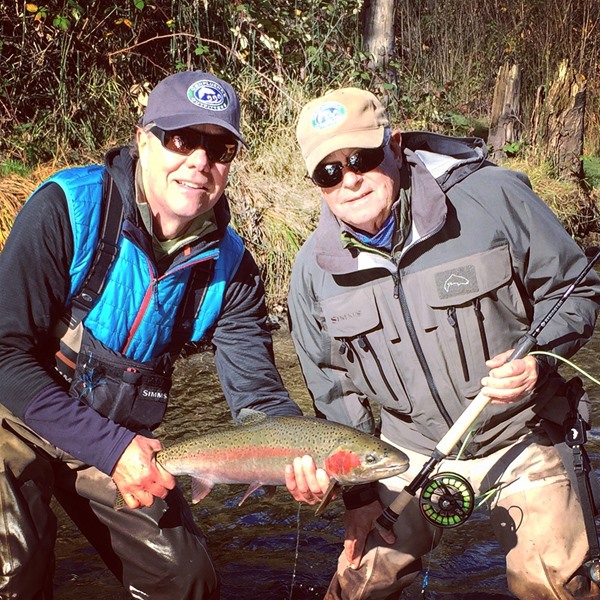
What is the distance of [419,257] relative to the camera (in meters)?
3.86

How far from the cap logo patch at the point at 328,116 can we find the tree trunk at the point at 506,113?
8716 millimetres

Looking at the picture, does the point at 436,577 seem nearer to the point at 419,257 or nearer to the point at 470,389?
the point at 470,389

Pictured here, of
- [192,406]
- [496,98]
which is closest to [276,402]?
[192,406]

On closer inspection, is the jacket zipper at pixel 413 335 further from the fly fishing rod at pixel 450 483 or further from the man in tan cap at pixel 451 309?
the fly fishing rod at pixel 450 483

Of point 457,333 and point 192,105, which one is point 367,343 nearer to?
point 457,333

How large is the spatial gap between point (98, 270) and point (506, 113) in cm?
980

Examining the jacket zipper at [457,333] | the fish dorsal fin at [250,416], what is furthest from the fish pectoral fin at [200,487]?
the jacket zipper at [457,333]

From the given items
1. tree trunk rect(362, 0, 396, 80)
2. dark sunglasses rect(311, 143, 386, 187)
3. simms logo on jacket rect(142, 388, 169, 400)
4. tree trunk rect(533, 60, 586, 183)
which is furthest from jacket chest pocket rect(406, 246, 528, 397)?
tree trunk rect(533, 60, 586, 183)

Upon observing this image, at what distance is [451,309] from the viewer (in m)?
3.79

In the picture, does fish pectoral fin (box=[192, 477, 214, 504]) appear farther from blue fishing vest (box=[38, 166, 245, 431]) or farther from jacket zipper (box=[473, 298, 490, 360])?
jacket zipper (box=[473, 298, 490, 360])

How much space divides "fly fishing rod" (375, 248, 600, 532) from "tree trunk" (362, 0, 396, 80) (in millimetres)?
8412

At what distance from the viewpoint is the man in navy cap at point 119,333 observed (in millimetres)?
3502

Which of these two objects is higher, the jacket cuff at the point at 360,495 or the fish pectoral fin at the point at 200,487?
the fish pectoral fin at the point at 200,487

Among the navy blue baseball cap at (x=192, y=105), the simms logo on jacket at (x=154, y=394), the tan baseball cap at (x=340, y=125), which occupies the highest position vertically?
the navy blue baseball cap at (x=192, y=105)
